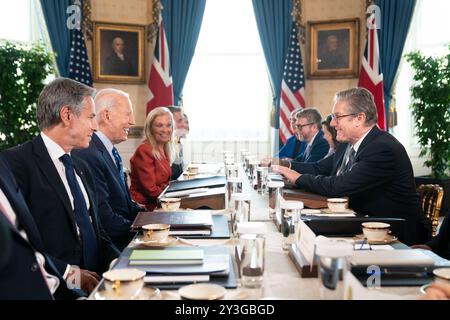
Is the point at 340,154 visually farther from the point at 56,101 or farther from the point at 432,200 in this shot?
the point at 56,101

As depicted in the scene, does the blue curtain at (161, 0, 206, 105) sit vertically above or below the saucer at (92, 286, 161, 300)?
above

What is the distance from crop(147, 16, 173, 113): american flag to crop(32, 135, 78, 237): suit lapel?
247 inches

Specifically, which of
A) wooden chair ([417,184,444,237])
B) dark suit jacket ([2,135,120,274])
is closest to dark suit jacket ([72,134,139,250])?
dark suit jacket ([2,135,120,274])

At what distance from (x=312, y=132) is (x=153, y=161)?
2515 mm

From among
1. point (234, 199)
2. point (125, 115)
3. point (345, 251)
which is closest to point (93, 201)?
point (234, 199)

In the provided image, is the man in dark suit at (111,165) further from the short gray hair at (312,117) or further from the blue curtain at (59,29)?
the blue curtain at (59,29)

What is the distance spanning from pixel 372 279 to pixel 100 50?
7.96 meters

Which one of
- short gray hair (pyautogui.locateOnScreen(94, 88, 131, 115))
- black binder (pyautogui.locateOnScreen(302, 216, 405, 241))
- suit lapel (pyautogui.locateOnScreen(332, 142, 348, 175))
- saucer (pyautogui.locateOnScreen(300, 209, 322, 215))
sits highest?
short gray hair (pyautogui.locateOnScreen(94, 88, 131, 115))

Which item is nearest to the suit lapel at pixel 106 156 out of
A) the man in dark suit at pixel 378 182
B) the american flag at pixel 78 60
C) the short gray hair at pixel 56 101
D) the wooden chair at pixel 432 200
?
the short gray hair at pixel 56 101

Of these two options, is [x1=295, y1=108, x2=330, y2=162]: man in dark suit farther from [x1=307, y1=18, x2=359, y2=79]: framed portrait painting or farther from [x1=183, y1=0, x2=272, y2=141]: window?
[x1=307, y1=18, x2=359, y2=79]: framed portrait painting

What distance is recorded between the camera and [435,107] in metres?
7.92

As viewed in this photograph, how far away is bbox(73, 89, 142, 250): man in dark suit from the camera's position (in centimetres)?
336

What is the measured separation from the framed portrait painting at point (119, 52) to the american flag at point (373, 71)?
12.2ft
